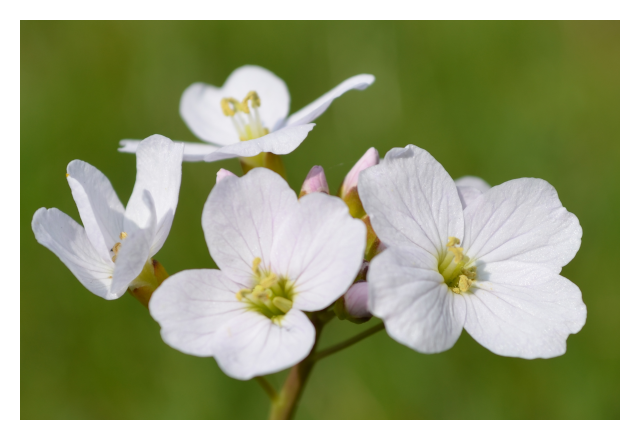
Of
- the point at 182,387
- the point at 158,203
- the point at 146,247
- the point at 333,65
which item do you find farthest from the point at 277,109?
the point at 333,65

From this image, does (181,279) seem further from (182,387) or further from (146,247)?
(182,387)

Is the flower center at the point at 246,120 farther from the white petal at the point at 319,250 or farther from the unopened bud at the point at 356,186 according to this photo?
the white petal at the point at 319,250

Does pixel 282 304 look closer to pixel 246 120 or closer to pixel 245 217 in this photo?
pixel 245 217

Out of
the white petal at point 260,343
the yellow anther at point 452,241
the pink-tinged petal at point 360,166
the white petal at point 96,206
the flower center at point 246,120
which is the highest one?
the flower center at point 246,120

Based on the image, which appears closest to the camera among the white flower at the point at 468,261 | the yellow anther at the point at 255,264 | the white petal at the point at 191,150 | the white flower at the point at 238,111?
the white flower at the point at 468,261

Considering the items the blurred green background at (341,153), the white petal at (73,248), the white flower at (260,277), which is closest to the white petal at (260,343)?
the white flower at (260,277)

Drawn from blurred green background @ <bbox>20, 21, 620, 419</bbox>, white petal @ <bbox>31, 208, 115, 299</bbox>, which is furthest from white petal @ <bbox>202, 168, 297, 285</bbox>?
blurred green background @ <bbox>20, 21, 620, 419</bbox>
